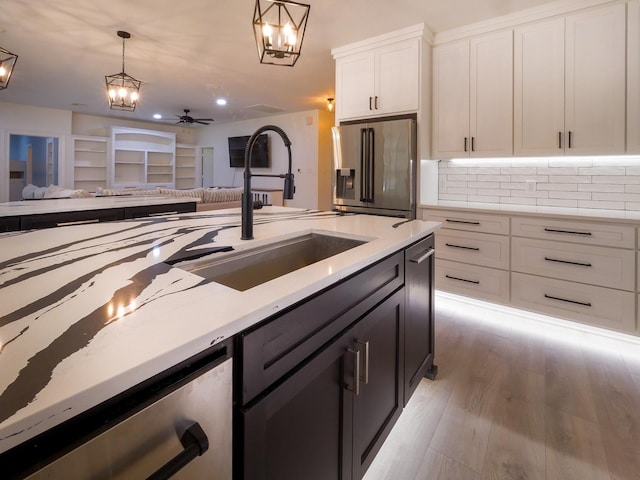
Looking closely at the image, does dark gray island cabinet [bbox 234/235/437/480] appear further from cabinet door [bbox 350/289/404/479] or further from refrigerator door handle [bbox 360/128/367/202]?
refrigerator door handle [bbox 360/128/367/202]

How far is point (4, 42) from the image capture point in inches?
143

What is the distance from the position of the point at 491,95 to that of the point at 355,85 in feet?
4.30

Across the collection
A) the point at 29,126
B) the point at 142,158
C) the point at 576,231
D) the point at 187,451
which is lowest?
the point at 187,451

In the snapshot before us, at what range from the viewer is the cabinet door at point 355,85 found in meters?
3.43

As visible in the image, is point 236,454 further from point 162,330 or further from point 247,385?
point 162,330

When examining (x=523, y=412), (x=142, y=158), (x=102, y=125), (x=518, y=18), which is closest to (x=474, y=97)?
(x=518, y=18)

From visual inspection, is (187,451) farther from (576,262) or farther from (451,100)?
(451,100)

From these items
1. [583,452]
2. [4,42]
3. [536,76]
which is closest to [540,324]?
[583,452]

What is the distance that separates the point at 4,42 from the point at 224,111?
3.76m

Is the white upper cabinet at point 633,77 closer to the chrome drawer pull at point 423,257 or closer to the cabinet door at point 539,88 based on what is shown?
the cabinet door at point 539,88

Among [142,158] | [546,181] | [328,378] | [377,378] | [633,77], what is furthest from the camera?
[142,158]

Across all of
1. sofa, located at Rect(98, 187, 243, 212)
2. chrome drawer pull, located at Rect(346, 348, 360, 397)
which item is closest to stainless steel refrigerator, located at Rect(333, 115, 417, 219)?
sofa, located at Rect(98, 187, 243, 212)

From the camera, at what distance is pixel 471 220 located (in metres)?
2.90

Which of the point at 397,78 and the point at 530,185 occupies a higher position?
the point at 397,78
